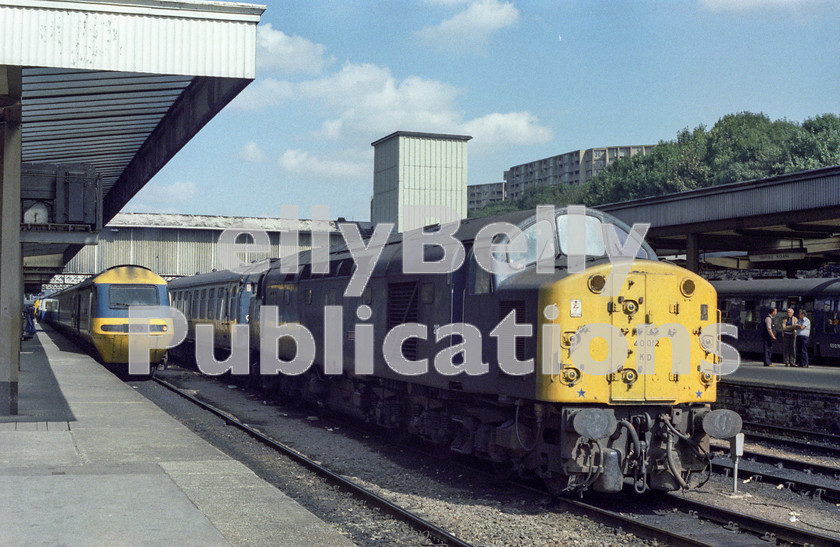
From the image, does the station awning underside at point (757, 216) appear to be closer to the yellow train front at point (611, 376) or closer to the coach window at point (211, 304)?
the yellow train front at point (611, 376)

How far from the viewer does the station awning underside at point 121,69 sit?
9977 mm

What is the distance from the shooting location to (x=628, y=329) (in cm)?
898

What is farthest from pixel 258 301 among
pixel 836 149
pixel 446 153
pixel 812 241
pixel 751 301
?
pixel 836 149

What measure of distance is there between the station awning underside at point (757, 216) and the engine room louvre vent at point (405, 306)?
972 centimetres

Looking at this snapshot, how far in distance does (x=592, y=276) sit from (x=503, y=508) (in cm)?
270

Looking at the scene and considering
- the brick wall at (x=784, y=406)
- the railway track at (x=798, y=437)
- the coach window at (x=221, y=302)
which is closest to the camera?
the railway track at (x=798, y=437)

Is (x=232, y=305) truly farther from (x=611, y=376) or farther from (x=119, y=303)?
(x=611, y=376)

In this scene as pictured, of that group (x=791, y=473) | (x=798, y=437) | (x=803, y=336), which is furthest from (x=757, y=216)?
(x=791, y=473)

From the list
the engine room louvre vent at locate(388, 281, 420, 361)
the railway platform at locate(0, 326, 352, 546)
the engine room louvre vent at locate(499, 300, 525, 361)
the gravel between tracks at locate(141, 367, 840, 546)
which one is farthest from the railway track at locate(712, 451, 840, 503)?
the railway platform at locate(0, 326, 352, 546)

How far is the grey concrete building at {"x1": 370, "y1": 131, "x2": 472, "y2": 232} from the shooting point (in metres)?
40.4

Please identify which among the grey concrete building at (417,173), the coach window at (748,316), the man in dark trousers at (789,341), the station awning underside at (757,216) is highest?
the grey concrete building at (417,173)

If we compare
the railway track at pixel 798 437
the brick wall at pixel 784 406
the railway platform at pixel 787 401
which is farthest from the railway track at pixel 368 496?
the brick wall at pixel 784 406

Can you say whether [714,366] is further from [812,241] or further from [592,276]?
[812,241]

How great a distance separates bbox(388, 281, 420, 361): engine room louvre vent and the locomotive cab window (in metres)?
13.6
